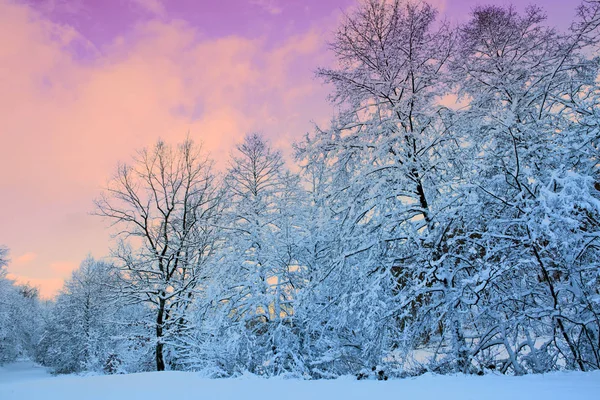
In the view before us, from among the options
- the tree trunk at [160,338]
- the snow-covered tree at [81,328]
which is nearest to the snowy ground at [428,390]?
the tree trunk at [160,338]

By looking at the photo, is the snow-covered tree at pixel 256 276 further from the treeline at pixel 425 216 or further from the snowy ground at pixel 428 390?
the snowy ground at pixel 428 390

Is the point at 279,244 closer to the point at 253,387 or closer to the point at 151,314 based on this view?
the point at 253,387

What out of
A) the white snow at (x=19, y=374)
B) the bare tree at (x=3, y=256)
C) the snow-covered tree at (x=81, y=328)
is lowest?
the white snow at (x=19, y=374)

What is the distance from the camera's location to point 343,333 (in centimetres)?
716

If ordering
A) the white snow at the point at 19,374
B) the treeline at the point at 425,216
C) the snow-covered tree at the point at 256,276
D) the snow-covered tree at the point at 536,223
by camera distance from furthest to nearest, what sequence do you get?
the white snow at the point at 19,374, the snow-covered tree at the point at 256,276, the treeline at the point at 425,216, the snow-covered tree at the point at 536,223

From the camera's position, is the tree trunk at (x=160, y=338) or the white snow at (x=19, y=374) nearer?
the tree trunk at (x=160, y=338)

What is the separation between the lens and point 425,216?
225 inches

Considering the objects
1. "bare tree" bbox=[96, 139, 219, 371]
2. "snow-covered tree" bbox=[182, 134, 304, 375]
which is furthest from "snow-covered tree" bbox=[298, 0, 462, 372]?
"bare tree" bbox=[96, 139, 219, 371]

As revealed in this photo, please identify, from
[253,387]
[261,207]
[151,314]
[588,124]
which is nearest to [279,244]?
[261,207]

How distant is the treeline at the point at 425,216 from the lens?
397 cm

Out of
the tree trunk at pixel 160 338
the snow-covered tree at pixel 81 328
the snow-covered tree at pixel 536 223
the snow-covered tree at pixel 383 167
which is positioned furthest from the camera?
the snow-covered tree at pixel 81 328

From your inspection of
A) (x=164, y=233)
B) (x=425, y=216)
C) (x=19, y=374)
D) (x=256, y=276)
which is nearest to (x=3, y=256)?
(x=19, y=374)

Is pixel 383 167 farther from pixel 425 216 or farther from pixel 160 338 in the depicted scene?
pixel 160 338

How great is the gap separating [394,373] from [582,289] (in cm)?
262
